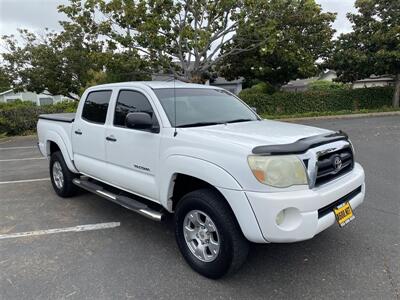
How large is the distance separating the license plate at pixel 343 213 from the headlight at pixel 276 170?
0.59 metres

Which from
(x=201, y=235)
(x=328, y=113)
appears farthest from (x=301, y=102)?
(x=201, y=235)

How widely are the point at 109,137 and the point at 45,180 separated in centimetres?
348

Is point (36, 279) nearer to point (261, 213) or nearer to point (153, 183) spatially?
point (153, 183)

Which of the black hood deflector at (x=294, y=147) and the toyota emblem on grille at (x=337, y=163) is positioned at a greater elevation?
the black hood deflector at (x=294, y=147)

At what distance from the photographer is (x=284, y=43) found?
18.0 meters

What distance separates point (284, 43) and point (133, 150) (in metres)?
16.5

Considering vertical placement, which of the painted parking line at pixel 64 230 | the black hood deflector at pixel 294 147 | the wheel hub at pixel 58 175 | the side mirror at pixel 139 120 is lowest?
the painted parking line at pixel 64 230

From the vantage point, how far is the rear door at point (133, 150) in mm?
3410

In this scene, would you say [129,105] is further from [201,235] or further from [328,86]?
[328,86]

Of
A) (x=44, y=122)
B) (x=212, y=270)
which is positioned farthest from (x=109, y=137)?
(x=44, y=122)

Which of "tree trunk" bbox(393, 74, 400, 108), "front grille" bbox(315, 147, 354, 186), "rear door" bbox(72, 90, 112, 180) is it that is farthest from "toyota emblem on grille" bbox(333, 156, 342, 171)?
"tree trunk" bbox(393, 74, 400, 108)

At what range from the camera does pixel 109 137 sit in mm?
4000

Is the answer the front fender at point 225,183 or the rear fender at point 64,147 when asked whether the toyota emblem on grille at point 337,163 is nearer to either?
the front fender at point 225,183

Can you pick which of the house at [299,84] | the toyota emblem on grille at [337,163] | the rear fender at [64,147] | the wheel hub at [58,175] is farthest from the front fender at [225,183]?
the house at [299,84]
